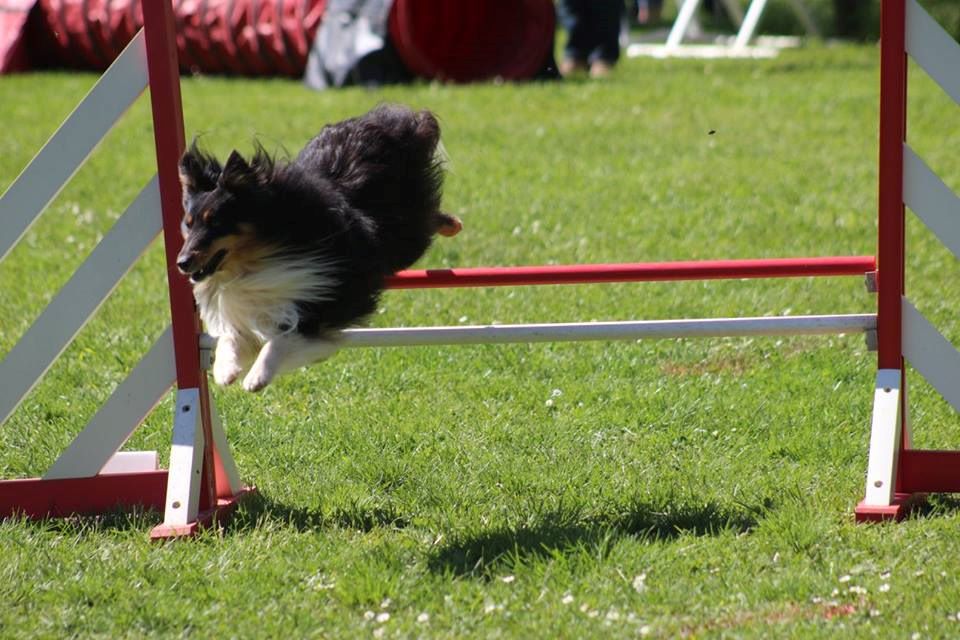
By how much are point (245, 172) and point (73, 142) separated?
68 centimetres

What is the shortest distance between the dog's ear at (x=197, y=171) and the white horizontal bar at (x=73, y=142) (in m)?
0.32

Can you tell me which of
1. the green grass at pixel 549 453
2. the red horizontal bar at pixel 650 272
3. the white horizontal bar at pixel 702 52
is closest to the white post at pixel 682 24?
the white horizontal bar at pixel 702 52

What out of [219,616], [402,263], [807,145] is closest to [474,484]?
[402,263]

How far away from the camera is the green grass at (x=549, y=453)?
3.61 metres

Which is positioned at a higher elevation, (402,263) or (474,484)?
(402,263)

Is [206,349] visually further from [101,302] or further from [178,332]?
[101,302]

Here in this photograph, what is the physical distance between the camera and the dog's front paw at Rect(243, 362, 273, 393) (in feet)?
13.3

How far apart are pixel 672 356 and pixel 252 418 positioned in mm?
1864

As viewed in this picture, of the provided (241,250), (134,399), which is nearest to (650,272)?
(241,250)

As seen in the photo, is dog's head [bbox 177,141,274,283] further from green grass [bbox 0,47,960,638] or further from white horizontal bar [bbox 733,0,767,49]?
white horizontal bar [bbox 733,0,767,49]

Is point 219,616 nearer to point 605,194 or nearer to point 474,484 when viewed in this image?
point 474,484

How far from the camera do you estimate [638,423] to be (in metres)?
5.14

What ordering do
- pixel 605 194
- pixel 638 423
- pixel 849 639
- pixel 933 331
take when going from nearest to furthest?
pixel 849 639 → pixel 933 331 → pixel 638 423 → pixel 605 194

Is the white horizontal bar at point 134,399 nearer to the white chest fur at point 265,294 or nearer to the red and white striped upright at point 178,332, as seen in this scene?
the red and white striped upright at point 178,332
